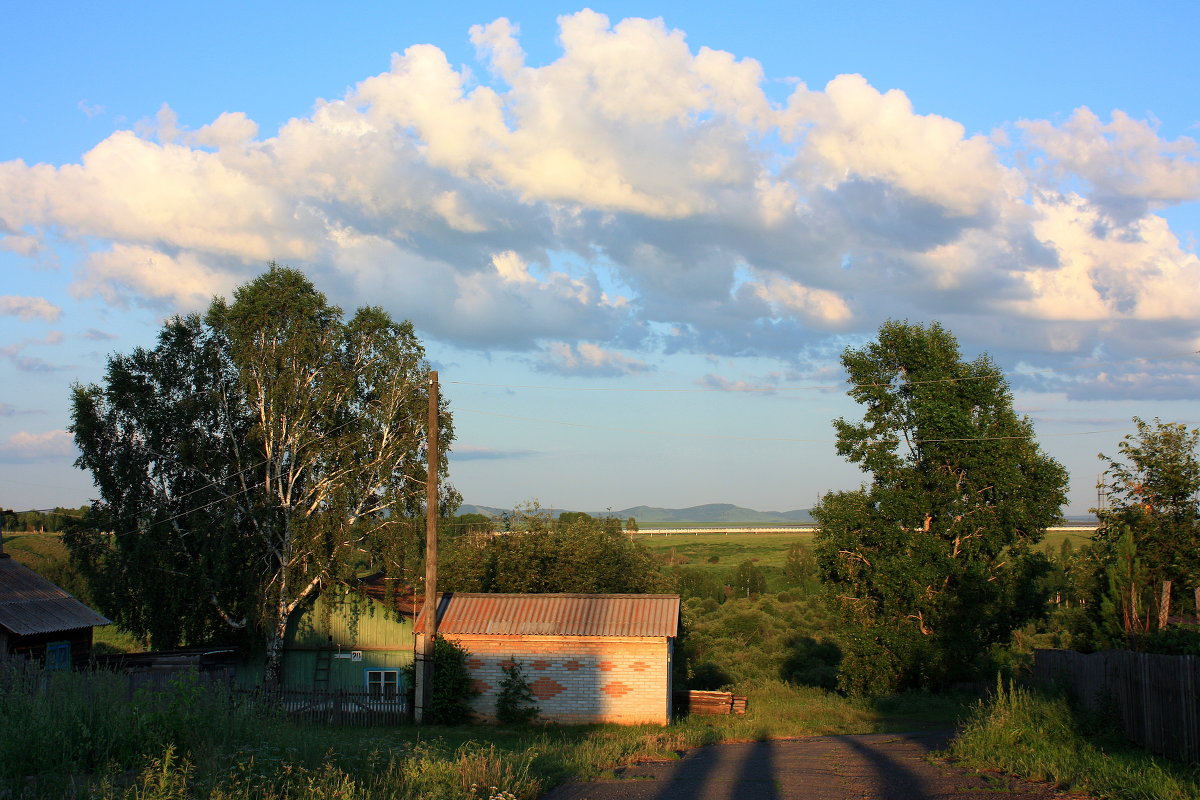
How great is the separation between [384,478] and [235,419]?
5428 millimetres

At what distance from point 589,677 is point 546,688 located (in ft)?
3.67

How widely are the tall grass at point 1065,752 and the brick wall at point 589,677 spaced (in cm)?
910

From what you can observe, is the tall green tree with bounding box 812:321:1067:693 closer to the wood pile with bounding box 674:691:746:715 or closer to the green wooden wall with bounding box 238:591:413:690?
the wood pile with bounding box 674:691:746:715

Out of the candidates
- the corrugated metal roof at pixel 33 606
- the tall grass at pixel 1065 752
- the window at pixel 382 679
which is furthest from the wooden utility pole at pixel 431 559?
the tall grass at pixel 1065 752

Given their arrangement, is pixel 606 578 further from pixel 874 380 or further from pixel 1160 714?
pixel 1160 714

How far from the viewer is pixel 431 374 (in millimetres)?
22766

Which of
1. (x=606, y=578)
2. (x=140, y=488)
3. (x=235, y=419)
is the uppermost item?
(x=235, y=419)

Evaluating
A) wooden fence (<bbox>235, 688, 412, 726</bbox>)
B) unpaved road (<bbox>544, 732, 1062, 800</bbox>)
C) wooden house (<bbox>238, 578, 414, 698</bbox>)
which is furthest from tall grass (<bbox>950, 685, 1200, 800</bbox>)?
wooden house (<bbox>238, 578, 414, 698</bbox>)

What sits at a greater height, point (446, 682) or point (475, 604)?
point (475, 604)

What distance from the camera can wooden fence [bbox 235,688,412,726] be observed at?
22.1 m

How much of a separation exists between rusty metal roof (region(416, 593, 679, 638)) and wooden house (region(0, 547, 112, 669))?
352 inches

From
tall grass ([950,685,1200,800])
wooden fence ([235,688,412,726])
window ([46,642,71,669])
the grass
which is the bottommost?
wooden fence ([235,688,412,726])

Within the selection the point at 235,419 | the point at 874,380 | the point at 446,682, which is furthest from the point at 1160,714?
the point at 235,419

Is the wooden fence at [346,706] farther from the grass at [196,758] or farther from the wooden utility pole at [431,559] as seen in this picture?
the grass at [196,758]
